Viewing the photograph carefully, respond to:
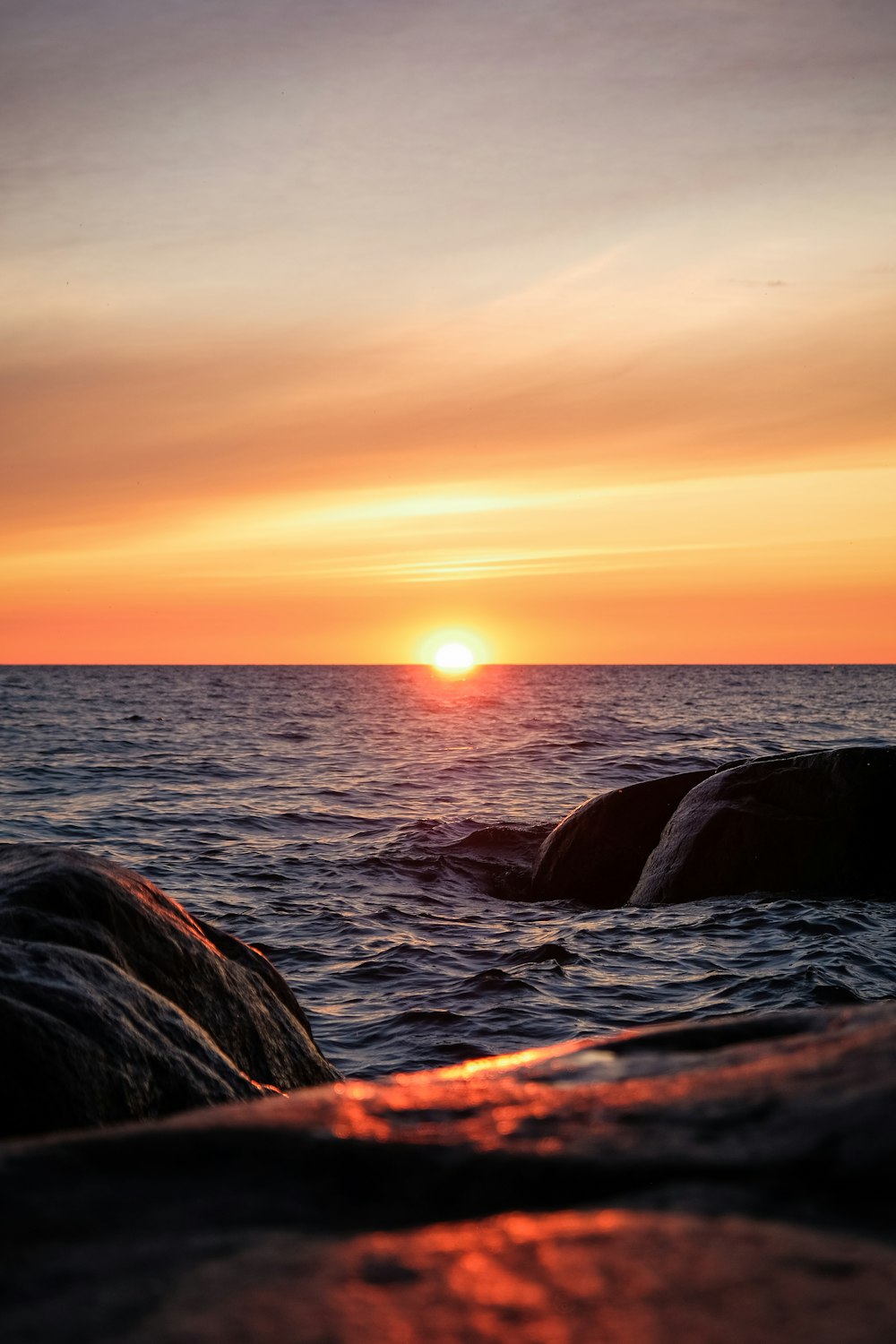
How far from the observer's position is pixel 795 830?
10.5 m

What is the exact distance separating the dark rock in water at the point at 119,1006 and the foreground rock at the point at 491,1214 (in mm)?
1125

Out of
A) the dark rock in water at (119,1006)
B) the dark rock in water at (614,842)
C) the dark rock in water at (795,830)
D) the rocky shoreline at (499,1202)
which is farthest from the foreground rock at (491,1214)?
the dark rock in water at (614,842)

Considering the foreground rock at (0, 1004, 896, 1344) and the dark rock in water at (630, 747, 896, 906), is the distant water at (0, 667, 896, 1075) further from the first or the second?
the foreground rock at (0, 1004, 896, 1344)

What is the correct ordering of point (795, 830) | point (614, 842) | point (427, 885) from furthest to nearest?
point (427, 885) < point (614, 842) < point (795, 830)

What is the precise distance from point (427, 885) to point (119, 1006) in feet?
32.2

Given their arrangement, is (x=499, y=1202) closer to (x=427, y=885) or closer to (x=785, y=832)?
(x=785, y=832)

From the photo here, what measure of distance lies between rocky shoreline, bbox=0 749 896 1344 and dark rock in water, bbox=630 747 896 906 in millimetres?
8251

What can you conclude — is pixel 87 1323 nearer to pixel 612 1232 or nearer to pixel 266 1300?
pixel 266 1300

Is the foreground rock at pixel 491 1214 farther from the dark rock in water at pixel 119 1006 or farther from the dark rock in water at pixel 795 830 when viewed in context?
the dark rock in water at pixel 795 830

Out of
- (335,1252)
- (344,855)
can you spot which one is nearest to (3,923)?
(335,1252)

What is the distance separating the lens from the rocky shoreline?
1.39 m

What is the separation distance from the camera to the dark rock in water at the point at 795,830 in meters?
10.3

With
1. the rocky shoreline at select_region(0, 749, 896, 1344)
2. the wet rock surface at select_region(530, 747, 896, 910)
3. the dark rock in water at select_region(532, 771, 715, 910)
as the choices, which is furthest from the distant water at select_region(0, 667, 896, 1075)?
the rocky shoreline at select_region(0, 749, 896, 1344)

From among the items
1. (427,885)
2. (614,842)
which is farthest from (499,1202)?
(427,885)
